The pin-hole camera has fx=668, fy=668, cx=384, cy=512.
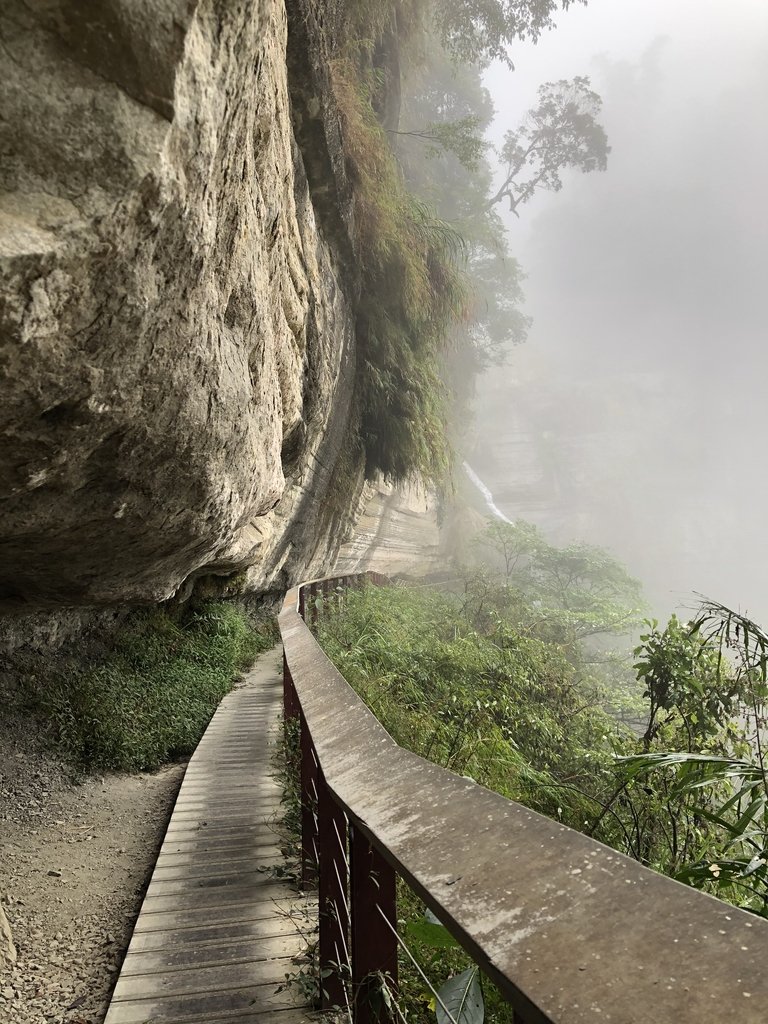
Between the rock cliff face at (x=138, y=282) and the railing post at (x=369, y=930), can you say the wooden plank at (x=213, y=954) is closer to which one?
the railing post at (x=369, y=930)

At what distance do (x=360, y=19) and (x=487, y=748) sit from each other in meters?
8.97

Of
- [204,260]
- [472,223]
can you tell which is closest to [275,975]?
[204,260]

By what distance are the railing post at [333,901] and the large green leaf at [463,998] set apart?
0.77 metres

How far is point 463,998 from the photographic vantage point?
1256 millimetres

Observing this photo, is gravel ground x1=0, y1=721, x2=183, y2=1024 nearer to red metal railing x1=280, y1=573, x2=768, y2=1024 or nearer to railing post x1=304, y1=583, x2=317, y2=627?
red metal railing x1=280, y1=573, x2=768, y2=1024

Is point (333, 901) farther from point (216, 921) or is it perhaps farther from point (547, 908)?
point (547, 908)

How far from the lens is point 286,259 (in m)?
5.47

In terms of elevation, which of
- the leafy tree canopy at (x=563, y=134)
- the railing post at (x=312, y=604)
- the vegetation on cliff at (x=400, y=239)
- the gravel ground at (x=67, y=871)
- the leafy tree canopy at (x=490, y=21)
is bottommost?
the gravel ground at (x=67, y=871)

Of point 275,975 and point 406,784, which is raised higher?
point 406,784

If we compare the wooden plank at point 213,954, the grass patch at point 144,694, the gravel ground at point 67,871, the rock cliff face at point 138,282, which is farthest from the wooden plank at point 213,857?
the grass patch at point 144,694

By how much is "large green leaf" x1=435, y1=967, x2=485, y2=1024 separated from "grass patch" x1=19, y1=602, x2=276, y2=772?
5.23 metres

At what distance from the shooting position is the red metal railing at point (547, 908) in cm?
63

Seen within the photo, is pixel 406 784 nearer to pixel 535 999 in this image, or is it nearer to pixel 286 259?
pixel 535 999

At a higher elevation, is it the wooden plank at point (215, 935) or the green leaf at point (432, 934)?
the green leaf at point (432, 934)
